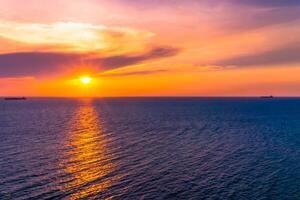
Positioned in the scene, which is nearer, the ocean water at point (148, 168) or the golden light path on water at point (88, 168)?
the ocean water at point (148, 168)

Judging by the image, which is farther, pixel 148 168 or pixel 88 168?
pixel 88 168

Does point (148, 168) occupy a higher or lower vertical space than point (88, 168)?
higher

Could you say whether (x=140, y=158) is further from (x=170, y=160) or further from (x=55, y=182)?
(x=55, y=182)

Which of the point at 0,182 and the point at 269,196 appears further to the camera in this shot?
the point at 0,182

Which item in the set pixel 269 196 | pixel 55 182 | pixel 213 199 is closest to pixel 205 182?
pixel 213 199

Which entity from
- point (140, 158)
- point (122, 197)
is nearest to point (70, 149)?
point (140, 158)

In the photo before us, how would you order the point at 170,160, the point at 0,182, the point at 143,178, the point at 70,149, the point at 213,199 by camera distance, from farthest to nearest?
the point at 70,149 → the point at 170,160 → the point at 143,178 → the point at 0,182 → the point at 213,199

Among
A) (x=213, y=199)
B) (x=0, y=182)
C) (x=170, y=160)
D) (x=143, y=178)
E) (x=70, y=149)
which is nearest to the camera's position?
(x=213, y=199)

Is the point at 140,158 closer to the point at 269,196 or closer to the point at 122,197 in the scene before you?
the point at 122,197

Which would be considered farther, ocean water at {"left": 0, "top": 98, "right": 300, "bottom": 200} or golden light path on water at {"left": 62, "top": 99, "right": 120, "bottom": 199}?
golden light path on water at {"left": 62, "top": 99, "right": 120, "bottom": 199}
